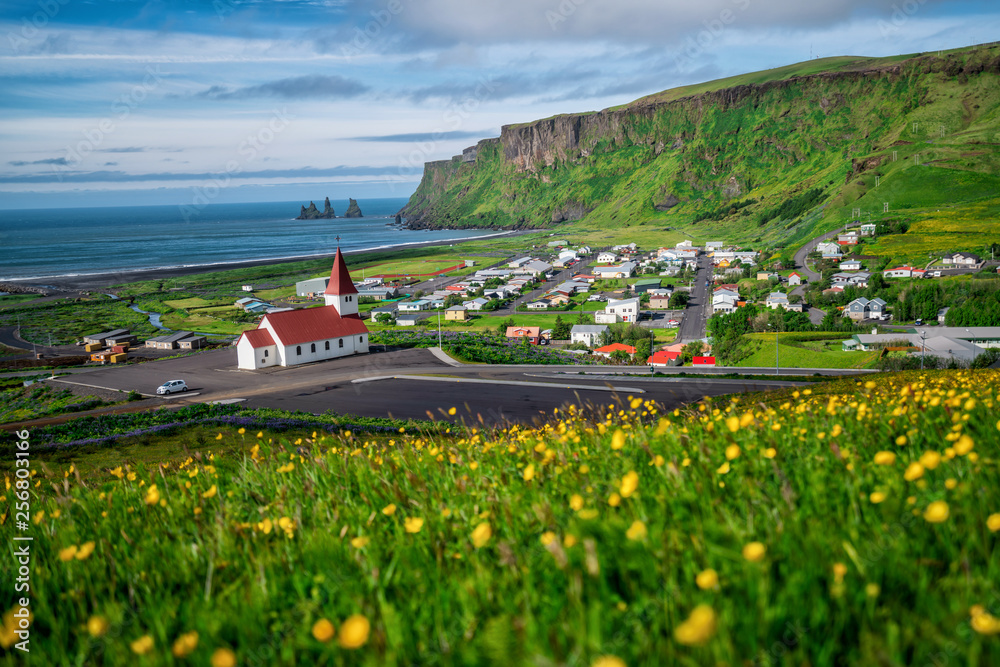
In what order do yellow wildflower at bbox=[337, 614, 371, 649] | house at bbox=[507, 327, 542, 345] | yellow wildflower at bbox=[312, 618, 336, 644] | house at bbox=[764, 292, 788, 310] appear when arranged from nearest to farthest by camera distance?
yellow wildflower at bbox=[337, 614, 371, 649], yellow wildflower at bbox=[312, 618, 336, 644], house at bbox=[507, 327, 542, 345], house at bbox=[764, 292, 788, 310]

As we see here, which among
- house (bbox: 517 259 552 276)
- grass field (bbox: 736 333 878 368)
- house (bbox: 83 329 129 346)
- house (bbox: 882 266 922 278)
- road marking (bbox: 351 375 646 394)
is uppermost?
house (bbox: 517 259 552 276)

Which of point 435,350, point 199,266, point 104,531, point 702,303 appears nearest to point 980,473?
point 104,531

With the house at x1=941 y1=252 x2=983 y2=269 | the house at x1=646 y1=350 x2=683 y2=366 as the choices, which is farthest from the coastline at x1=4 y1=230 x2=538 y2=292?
the house at x1=941 y1=252 x2=983 y2=269

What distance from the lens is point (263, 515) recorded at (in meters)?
3.65

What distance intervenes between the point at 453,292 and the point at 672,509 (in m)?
110

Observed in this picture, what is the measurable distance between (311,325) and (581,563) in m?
41.4

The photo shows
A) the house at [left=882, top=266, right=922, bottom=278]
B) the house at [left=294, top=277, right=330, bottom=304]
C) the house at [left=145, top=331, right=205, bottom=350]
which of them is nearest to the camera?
the house at [left=145, top=331, right=205, bottom=350]

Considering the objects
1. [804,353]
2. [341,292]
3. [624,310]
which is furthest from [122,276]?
[804,353]

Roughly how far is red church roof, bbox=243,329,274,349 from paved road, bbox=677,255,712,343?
52.9 m

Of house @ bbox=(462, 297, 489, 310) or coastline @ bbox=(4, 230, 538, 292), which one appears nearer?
house @ bbox=(462, 297, 489, 310)

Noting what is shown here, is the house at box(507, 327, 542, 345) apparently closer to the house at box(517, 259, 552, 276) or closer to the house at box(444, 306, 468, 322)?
the house at box(444, 306, 468, 322)

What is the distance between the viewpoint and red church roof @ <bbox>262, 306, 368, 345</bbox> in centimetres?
3938

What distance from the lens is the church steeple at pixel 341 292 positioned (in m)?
44.2

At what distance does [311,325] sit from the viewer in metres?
41.3
